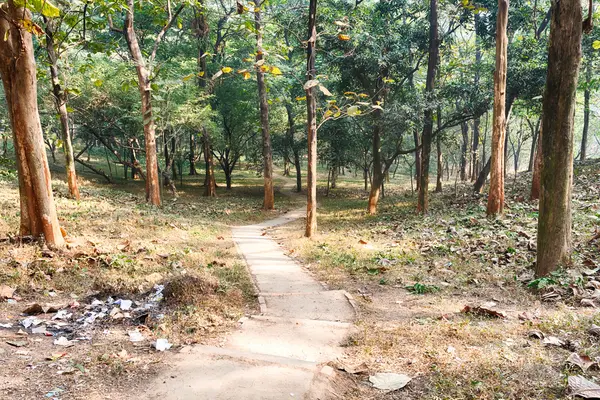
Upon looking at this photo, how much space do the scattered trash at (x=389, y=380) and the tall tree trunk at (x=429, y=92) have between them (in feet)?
42.2

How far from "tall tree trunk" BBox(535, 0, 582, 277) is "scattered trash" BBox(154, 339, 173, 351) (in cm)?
574

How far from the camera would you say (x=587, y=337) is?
4.05m

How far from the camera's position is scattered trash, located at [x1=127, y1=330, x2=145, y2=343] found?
4302 mm

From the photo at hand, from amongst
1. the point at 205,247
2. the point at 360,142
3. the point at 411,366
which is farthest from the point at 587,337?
the point at 360,142

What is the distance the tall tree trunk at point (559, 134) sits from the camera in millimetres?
5469

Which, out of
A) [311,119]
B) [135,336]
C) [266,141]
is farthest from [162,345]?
[266,141]

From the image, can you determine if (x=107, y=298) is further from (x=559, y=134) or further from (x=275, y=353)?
(x=559, y=134)

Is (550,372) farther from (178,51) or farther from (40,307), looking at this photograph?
(178,51)

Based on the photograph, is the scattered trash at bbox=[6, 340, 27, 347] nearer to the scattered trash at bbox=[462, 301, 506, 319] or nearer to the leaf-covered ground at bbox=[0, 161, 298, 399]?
the leaf-covered ground at bbox=[0, 161, 298, 399]

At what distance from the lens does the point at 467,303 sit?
587cm

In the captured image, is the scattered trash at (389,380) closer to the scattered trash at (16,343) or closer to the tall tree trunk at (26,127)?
the scattered trash at (16,343)

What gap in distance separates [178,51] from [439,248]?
2143 centimetres

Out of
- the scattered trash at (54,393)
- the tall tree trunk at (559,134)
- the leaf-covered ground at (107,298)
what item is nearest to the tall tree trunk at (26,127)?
the leaf-covered ground at (107,298)

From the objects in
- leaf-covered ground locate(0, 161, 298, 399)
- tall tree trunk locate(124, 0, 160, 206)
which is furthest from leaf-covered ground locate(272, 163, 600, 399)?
tall tree trunk locate(124, 0, 160, 206)
